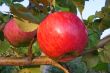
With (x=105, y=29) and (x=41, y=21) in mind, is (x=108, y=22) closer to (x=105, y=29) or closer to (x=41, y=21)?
(x=105, y=29)

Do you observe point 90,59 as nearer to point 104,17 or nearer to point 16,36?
point 104,17

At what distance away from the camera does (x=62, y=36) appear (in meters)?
0.86

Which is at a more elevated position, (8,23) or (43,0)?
(43,0)

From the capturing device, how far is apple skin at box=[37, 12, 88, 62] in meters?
0.85

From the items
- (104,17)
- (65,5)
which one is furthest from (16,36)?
(104,17)

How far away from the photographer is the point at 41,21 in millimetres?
923

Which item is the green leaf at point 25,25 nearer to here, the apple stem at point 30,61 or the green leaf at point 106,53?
the apple stem at point 30,61

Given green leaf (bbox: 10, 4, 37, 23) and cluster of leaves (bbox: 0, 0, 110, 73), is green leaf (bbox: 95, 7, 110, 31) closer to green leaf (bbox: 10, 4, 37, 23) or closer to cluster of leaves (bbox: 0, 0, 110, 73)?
cluster of leaves (bbox: 0, 0, 110, 73)

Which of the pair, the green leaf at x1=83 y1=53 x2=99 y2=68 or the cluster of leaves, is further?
the green leaf at x1=83 y1=53 x2=99 y2=68

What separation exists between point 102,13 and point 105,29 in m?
0.06

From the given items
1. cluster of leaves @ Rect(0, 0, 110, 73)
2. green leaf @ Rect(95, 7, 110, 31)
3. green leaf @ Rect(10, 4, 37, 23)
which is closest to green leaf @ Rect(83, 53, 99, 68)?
cluster of leaves @ Rect(0, 0, 110, 73)

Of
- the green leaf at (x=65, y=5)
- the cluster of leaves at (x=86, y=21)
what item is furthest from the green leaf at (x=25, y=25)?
the green leaf at (x=65, y=5)

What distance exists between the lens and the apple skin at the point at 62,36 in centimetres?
85

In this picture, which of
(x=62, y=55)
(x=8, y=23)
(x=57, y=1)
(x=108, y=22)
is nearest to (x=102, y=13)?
(x=108, y=22)
